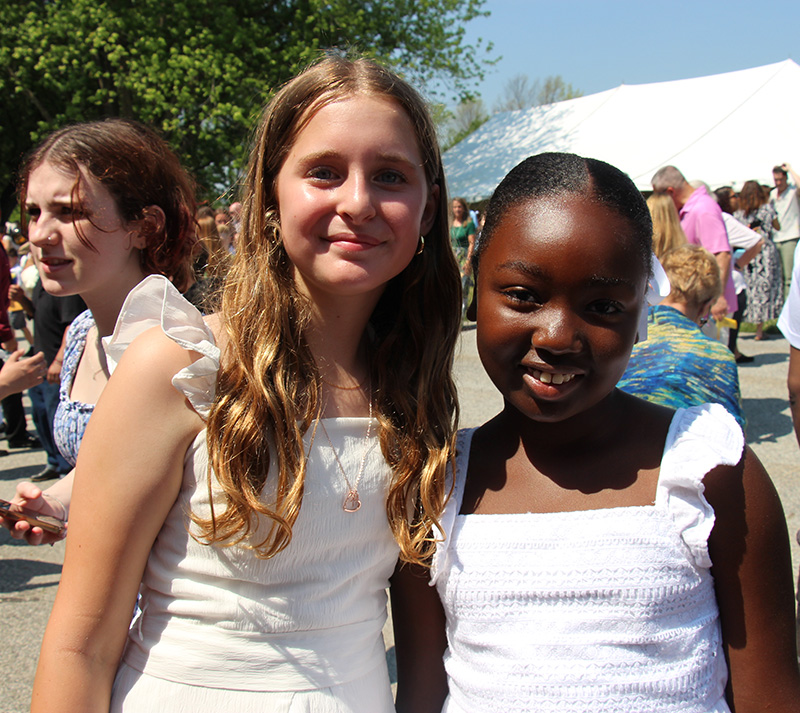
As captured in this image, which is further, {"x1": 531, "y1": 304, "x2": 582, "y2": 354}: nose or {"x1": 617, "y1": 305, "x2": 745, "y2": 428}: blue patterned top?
{"x1": 617, "y1": 305, "x2": 745, "y2": 428}: blue patterned top

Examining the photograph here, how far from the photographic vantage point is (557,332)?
130cm

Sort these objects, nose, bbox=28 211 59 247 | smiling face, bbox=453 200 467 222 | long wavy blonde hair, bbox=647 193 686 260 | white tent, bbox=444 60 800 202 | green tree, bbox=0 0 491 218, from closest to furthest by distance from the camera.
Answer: nose, bbox=28 211 59 247 → long wavy blonde hair, bbox=647 193 686 260 → smiling face, bbox=453 200 467 222 → white tent, bbox=444 60 800 202 → green tree, bbox=0 0 491 218

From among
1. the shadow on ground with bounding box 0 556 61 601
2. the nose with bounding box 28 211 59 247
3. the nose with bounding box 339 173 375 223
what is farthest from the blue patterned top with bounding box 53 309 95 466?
the shadow on ground with bounding box 0 556 61 601

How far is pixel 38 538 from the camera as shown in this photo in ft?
5.86

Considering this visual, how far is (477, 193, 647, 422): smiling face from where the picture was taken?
1.31m

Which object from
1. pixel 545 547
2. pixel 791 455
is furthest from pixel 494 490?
pixel 791 455

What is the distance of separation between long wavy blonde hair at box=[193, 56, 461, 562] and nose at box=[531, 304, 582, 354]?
35cm

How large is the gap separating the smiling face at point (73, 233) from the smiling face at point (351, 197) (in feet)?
2.53

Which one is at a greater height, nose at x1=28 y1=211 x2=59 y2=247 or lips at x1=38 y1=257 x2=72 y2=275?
nose at x1=28 y1=211 x2=59 y2=247

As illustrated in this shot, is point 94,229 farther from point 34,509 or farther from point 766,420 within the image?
point 766,420

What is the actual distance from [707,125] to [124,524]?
15.9m

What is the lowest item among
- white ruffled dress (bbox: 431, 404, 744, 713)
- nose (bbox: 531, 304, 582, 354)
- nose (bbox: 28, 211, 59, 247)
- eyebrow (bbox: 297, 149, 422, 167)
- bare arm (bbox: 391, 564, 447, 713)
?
bare arm (bbox: 391, 564, 447, 713)

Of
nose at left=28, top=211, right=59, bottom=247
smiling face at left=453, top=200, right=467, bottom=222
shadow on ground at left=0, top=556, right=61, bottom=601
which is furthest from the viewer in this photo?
smiling face at left=453, top=200, right=467, bottom=222

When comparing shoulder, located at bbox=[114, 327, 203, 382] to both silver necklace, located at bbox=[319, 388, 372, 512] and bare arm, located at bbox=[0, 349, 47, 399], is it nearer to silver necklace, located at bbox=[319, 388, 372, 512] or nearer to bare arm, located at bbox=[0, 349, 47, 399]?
silver necklace, located at bbox=[319, 388, 372, 512]
